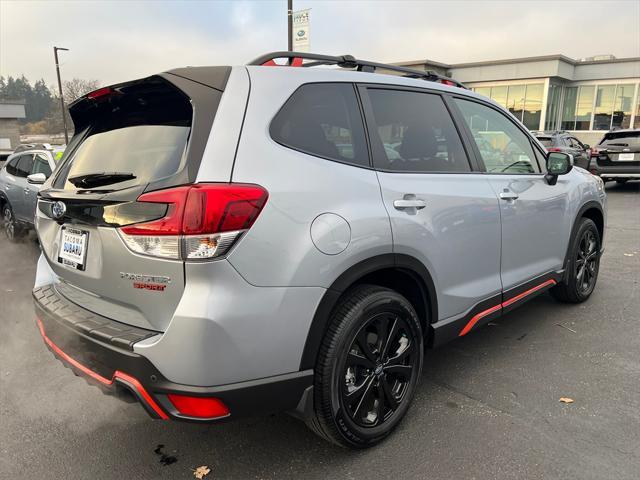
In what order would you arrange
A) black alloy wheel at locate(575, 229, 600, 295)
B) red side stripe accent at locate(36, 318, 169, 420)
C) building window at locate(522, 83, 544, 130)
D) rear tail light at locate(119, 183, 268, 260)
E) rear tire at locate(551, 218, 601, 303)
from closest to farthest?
1. rear tail light at locate(119, 183, 268, 260)
2. red side stripe accent at locate(36, 318, 169, 420)
3. rear tire at locate(551, 218, 601, 303)
4. black alloy wheel at locate(575, 229, 600, 295)
5. building window at locate(522, 83, 544, 130)

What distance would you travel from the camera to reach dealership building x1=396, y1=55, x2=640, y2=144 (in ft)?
84.8

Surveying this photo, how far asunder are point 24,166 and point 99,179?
22.7 ft

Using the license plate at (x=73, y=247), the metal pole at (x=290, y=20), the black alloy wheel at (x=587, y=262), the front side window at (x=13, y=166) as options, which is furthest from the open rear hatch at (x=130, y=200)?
the metal pole at (x=290, y=20)

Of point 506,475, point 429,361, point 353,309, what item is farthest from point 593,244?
point 353,309

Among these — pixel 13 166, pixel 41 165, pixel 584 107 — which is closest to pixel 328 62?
pixel 41 165

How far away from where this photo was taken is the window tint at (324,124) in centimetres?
216

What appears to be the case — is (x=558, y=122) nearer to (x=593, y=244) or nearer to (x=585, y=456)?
(x=593, y=244)

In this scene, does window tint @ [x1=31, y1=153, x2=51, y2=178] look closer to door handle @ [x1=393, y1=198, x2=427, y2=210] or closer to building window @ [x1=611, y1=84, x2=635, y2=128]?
door handle @ [x1=393, y1=198, x2=427, y2=210]

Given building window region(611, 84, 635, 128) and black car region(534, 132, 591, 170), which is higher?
building window region(611, 84, 635, 128)

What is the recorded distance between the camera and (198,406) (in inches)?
75.6

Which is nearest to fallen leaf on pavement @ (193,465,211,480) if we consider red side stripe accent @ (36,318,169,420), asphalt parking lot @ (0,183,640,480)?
asphalt parking lot @ (0,183,640,480)

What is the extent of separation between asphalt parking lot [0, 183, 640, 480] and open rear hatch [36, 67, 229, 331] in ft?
2.73

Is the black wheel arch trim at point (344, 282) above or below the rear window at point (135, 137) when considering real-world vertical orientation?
below

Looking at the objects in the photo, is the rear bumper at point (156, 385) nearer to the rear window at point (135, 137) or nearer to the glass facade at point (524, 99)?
the rear window at point (135, 137)
